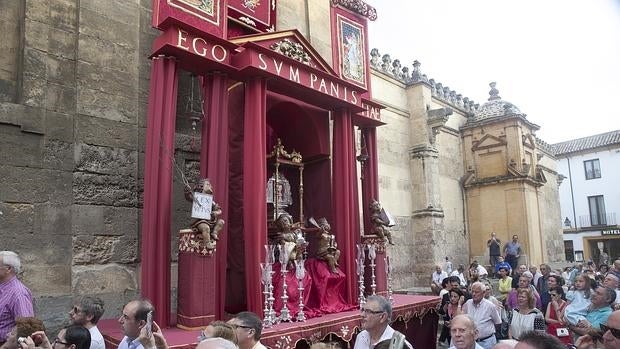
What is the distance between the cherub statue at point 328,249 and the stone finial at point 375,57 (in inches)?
292

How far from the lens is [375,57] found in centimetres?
1270

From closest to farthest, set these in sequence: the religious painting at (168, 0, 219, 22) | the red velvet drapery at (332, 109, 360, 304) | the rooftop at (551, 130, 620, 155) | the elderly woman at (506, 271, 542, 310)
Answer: the religious painting at (168, 0, 219, 22)
the elderly woman at (506, 271, 542, 310)
the red velvet drapery at (332, 109, 360, 304)
the rooftop at (551, 130, 620, 155)

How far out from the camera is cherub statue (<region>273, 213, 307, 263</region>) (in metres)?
5.37

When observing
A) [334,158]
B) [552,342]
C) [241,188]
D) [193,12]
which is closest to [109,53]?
[193,12]

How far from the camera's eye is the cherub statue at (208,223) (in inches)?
176

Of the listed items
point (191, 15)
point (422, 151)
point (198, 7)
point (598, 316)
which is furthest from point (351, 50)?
point (422, 151)

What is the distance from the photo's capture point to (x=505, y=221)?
583 inches

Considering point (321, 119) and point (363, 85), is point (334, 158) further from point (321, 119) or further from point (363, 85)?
point (363, 85)

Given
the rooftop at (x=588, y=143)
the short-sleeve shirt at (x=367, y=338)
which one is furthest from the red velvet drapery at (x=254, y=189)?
the rooftop at (x=588, y=143)

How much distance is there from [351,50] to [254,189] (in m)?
3.34

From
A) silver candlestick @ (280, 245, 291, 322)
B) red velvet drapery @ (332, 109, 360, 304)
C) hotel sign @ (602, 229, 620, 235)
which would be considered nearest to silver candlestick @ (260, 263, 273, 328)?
silver candlestick @ (280, 245, 291, 322)

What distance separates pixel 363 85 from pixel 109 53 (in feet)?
12.3

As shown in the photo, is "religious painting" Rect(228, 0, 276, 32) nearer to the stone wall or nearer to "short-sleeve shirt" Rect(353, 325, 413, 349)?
the stone wall

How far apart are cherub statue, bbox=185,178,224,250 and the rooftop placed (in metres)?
31.8
